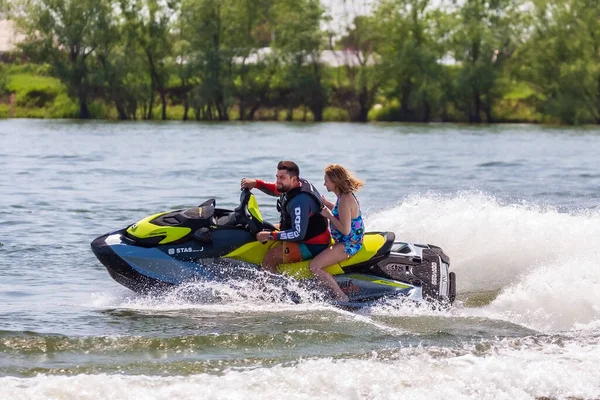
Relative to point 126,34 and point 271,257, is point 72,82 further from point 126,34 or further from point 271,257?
point 271,257

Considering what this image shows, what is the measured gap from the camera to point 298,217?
8.53m

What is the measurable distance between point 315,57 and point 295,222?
53.3 metres

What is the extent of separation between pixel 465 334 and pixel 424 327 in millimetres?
361

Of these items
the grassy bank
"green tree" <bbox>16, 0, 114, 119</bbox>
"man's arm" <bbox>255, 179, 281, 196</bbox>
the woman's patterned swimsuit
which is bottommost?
the grassy bank

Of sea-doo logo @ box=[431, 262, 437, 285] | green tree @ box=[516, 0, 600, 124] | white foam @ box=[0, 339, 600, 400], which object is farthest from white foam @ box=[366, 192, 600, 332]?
green tree @ box=[516, 0, 600, 124]

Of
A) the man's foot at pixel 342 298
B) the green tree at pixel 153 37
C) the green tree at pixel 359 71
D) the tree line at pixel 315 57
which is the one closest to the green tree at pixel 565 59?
the tree line at pixel 315 57

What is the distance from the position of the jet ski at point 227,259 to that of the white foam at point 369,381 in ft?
4.77

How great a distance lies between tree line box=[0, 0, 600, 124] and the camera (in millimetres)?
58219

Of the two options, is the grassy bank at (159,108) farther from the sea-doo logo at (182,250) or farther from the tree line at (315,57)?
the sea-doo logo at (182,250)

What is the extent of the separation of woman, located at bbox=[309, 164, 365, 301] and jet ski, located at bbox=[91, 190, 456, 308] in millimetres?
122

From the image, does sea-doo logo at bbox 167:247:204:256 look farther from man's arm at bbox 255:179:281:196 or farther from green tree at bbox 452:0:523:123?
green tree at bbox 452:0:523:123

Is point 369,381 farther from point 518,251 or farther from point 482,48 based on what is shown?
point 482,48

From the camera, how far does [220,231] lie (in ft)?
29.0

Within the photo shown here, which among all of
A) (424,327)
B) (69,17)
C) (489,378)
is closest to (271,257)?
(424,327)
